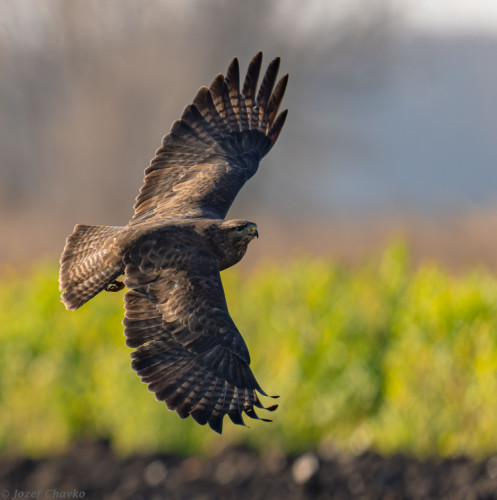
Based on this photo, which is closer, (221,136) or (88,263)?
(88,263)

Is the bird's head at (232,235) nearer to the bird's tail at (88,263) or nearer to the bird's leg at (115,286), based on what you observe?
the bird's tail at (88,263)

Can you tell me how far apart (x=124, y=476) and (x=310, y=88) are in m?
26.3

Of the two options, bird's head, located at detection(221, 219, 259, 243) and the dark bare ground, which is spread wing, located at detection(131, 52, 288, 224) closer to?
bird's head, located at detection(221, 219, 259, 243)

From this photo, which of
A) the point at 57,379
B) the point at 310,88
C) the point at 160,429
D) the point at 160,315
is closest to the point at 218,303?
the point at 160,315

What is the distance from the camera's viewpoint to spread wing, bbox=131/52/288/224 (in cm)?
640

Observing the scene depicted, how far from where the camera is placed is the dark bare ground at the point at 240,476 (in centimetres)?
852

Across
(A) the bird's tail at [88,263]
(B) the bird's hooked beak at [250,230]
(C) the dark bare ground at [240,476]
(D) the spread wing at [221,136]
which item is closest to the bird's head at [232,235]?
(B) the bird's hooked beak at [250,230]

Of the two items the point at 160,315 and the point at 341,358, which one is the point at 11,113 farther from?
the point at 160,315

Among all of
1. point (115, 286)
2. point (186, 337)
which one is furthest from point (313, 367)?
point (186, 337)

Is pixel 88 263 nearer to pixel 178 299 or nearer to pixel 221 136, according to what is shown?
pixel 178 299

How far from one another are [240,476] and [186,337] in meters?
4.24

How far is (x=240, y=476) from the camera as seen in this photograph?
9.14 meters

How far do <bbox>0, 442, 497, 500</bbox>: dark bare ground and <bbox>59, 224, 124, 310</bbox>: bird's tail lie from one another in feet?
12.0

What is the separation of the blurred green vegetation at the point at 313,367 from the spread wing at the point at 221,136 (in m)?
3.15
